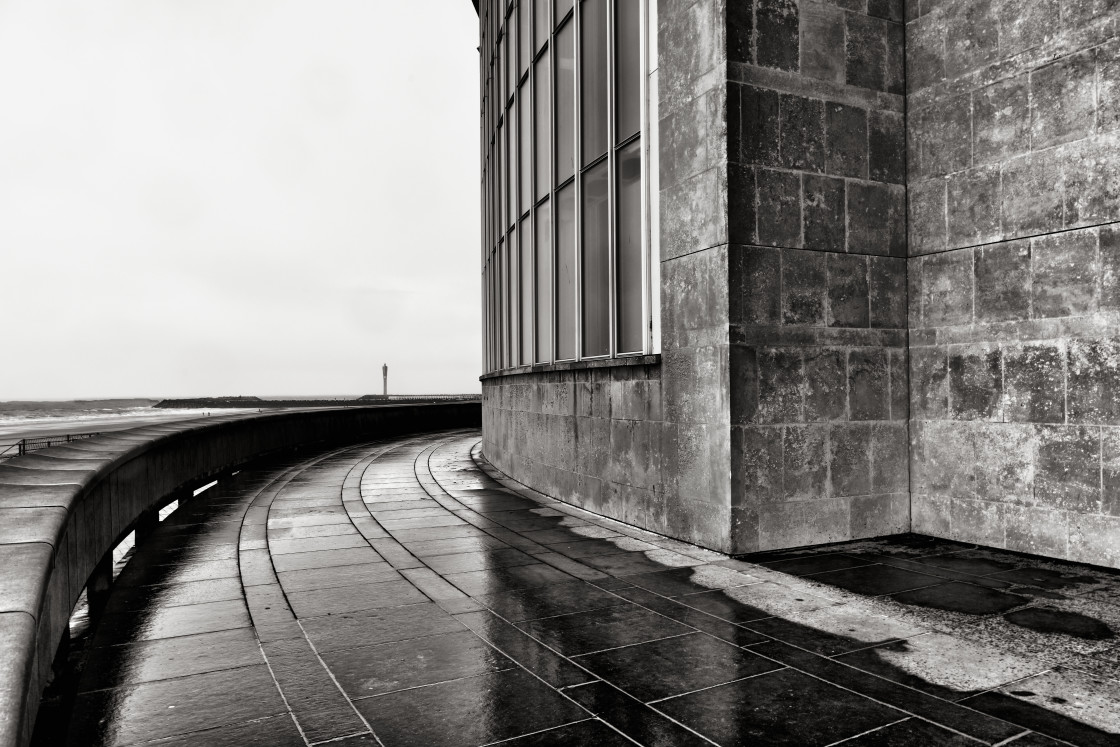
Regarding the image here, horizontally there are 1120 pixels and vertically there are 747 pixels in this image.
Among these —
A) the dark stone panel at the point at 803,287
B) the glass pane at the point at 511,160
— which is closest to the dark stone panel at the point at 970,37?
the dark stone panel at the point at 803,287

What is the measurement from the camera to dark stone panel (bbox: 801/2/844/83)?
819 cm

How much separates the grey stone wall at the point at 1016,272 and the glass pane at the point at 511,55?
860cm

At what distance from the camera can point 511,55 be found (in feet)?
52.2

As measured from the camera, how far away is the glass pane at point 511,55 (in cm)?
1554

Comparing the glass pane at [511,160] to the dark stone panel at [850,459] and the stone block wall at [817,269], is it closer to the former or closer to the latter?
the stone block wall at [817,269]

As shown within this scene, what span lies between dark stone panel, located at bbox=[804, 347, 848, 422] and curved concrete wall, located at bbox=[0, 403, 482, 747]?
6605 mm

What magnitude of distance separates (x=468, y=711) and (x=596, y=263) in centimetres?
781

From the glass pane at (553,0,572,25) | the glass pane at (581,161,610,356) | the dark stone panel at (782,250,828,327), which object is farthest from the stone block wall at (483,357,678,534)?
the glass pane at (553,0,572,25)

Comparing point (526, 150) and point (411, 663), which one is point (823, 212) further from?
point (526, 150)

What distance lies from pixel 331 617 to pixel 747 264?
5.05 meters

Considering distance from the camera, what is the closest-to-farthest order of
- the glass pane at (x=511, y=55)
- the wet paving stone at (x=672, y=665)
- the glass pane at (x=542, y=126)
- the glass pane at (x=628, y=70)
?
the wet paving stone at (x=672, y=665), the glass pane at (x=628, y=70), the glass pane at (x=542, y=126), the glass pane at (x=511, y=55)

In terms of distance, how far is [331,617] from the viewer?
18.6ft

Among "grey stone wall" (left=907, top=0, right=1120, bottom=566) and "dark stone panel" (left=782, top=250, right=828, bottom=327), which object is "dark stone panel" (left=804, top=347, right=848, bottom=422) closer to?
"dark stone panel" (left=782, top=250, right=828, bottom=327)

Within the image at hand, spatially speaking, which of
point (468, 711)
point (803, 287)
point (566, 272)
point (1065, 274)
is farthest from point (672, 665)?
point (566, 272)
